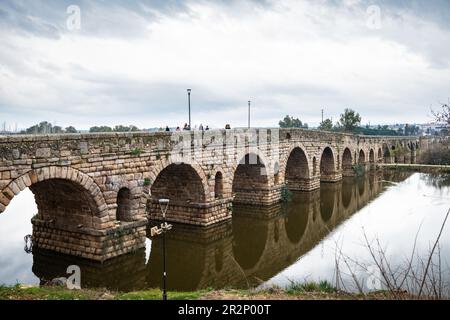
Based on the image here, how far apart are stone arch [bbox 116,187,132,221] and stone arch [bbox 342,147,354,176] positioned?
29.9 metres

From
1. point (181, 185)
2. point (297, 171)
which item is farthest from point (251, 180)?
point (297, 171)

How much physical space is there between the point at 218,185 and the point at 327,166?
1822 cm

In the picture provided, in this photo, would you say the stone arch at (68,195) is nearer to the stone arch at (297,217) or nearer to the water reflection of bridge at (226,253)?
the water reflection of bridge at (226,253)

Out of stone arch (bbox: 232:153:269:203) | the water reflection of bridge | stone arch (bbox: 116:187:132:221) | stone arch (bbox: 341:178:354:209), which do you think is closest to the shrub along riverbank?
the water reflection of bridge

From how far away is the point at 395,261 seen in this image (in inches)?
543

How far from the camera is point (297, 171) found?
29.8 metres

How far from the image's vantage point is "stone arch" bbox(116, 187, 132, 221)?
574 inches

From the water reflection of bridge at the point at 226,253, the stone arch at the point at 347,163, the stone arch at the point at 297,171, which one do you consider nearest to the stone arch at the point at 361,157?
the stone arch at the point at 347,163

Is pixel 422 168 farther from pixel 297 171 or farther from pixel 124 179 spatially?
pixel 124 179

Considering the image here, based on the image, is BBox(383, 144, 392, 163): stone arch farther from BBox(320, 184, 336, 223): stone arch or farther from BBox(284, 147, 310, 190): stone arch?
BBox(284, 147, 310, 190): stone arch
